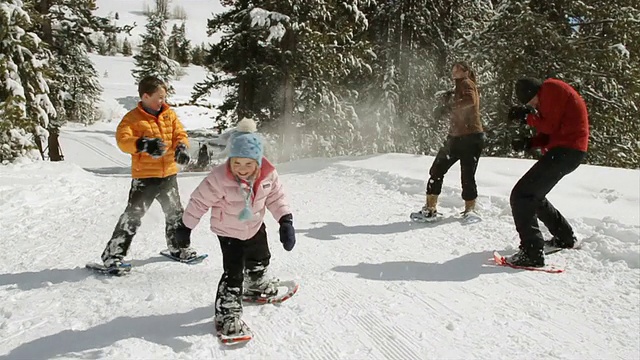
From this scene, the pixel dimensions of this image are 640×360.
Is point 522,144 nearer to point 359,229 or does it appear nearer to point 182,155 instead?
point 359,229

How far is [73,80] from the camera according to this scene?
20.9m

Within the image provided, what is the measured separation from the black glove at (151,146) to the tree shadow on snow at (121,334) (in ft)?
4.99

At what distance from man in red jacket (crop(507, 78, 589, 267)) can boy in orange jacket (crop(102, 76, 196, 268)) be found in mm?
3554

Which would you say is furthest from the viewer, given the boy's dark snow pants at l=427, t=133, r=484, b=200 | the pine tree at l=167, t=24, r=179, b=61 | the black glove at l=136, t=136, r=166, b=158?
the pine tree at l=167, t=24, r=179, b=61

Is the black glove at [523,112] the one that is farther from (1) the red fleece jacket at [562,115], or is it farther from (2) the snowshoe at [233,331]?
(2) the snowshoe at [233,331]

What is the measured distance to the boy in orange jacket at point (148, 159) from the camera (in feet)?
14.3

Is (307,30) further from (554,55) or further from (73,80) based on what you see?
(73,80)

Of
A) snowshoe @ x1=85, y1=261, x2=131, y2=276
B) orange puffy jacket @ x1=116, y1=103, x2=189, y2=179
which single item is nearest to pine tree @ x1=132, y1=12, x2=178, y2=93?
orange puffy jacket @ x1=116, y1=103, x2=189, y2=179

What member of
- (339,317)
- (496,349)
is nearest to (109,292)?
(339,317)

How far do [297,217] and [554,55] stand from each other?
9.76m

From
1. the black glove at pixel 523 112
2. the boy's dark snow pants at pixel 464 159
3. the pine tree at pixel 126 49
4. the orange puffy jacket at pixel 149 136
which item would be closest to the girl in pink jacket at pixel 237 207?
the orange puffy jacket at pixel 149 136

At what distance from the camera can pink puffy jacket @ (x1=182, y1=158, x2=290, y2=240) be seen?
330cm

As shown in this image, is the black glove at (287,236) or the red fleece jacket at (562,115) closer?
the black glove at (287,236)

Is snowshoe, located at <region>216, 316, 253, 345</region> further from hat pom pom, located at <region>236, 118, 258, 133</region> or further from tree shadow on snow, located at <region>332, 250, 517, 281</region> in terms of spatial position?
tree shadow on snow, located at <region>332, 250, 517, 281</region>
